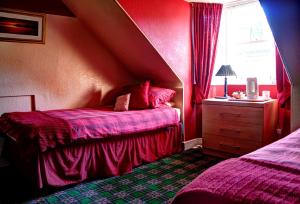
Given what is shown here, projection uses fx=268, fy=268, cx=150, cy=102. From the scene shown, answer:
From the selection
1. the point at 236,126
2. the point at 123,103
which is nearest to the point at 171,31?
the point at 123,103

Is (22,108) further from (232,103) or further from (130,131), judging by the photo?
(232,103)

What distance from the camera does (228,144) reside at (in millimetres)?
3293

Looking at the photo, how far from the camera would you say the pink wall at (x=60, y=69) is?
3170 millimetres

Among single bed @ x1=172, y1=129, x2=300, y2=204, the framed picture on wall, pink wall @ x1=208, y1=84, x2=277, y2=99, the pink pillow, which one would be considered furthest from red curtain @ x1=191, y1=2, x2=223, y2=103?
single bed @ x1=172, y1=129, x2=300, y2=204

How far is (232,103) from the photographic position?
10.5ft

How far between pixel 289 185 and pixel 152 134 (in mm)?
2319

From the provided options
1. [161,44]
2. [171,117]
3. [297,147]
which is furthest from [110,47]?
[297,147]

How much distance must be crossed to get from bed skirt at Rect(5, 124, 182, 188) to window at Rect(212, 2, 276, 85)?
55.5 inches

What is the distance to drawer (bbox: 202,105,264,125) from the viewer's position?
9.91ft

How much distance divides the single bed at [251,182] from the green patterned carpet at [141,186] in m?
1.16

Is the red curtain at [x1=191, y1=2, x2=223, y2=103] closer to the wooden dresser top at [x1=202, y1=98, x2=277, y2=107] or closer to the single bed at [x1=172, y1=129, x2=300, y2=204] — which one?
the wooden dresser top at [x1=202, y1=98, x2=277, y2=107]

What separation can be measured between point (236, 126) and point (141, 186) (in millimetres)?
1386

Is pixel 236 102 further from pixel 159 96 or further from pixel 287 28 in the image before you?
pixel 287 28

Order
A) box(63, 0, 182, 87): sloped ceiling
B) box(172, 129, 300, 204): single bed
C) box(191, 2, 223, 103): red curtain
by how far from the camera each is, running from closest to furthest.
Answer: box(172, 129, 300, 204): single bed
box(63, 0, 182, 87): sloped ceiling
box(191, 2, 223, 103): red curtain
